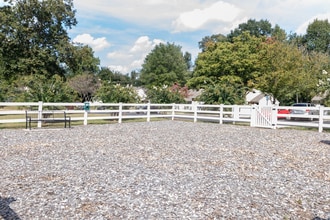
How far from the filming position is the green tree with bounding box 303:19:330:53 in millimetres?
59656

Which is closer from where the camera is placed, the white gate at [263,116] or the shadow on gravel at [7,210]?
the shadow on gravel at [7,210]

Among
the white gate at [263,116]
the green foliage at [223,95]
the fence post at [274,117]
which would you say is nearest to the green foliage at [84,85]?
the green foliage at [223,95]

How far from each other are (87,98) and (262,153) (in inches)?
1751

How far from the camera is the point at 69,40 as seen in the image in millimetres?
31281

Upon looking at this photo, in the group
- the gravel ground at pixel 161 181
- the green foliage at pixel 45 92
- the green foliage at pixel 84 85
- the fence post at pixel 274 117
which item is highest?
the green foliage at pixel 84 85

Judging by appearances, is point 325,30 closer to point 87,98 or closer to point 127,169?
point 87,98

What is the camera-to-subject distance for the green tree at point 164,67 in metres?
57.4

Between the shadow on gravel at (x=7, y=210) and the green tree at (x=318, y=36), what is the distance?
63245 mm

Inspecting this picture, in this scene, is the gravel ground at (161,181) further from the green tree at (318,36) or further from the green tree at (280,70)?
the green tree at (318,36)

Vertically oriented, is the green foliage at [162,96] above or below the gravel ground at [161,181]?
above

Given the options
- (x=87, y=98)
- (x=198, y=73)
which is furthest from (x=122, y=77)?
(x=198, y=73)

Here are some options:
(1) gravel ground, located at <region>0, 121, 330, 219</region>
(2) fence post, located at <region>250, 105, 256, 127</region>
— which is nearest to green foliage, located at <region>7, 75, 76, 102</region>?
(1) gravel ground, located at <region>0, 121, 330, 219</region>

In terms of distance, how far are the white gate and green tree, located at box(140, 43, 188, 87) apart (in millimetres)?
41125

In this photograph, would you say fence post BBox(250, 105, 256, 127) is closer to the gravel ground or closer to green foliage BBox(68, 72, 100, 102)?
the gravel ground
